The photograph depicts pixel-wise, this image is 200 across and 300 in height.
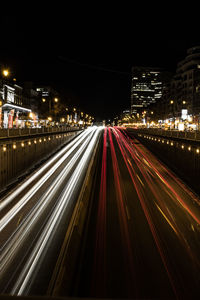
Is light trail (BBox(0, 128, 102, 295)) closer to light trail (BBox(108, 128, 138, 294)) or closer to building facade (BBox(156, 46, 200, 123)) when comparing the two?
light trail (BBox(108, 128, 138, 294))

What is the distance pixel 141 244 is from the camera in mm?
12469

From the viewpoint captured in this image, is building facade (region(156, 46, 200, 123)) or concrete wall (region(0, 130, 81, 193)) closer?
concrete wall (region(0, 130, 81, 193))

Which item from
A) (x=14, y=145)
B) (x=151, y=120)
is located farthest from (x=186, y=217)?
(x=151, y=120)

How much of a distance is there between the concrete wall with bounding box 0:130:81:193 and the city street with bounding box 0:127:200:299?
4.64ft

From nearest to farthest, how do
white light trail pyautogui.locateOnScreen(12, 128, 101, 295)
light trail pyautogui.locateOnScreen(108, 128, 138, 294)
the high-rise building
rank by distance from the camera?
white light trail pyautogui.locateOnScreen(12, 128, 101, 295)
light trail pyautogui.locateOnScreen(108, 128, 138, 294)
the high-rise building

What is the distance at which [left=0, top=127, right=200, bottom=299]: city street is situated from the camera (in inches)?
358

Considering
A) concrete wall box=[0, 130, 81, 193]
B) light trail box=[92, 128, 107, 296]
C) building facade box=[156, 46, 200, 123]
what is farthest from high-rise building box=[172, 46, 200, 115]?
light trail box=[92, 128, 107, 296]

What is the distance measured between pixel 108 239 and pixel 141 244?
1.50 m

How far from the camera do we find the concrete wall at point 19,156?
2181 cm

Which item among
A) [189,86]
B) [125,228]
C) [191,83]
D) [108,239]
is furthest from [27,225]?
[189,86]

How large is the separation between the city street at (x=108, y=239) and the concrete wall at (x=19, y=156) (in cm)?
142

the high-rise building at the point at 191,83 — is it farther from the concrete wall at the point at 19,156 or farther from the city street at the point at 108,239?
the city street at the point at 108,239

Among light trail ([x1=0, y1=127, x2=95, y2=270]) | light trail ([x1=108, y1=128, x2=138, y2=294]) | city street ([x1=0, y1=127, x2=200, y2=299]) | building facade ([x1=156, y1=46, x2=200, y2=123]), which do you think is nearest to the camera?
city street ([x1=0, y1=127, x2=200, y2=299])

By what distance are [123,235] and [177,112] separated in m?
108
